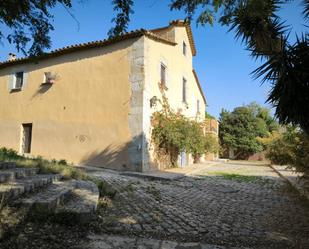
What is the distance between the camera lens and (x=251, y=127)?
37.7 metres

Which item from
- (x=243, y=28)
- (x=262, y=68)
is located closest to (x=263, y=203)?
(x=262, y=68)

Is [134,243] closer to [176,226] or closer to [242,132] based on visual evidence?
[176,226]

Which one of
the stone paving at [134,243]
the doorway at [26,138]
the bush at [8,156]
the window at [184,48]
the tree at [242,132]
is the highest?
the window at [184,48]

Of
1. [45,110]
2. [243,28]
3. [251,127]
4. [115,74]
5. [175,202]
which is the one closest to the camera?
[243,28]

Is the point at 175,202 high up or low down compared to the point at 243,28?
down

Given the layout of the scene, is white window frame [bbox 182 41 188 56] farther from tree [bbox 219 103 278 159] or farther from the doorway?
tree [bbox 219 103 278 159]

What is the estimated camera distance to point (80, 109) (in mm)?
13578

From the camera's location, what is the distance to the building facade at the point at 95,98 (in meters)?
12.3

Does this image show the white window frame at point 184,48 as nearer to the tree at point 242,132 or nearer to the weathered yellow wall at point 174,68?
the weathered yellow wall at point 174,68

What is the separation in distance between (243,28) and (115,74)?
25.1 ft

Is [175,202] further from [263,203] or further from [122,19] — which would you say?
[122,19]

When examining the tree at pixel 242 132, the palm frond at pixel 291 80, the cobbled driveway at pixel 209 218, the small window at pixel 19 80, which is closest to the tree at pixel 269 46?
the palm frond at pixel 291 80

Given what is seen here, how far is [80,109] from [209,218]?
966cm

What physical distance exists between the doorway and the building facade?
0.05 m
